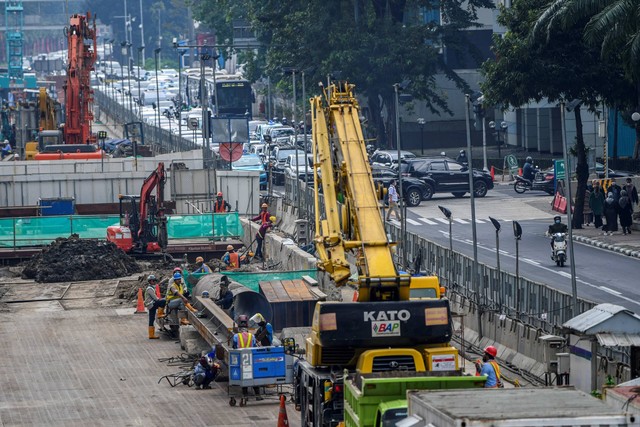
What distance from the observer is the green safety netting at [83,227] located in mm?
51125

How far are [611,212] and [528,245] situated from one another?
300 centimetres

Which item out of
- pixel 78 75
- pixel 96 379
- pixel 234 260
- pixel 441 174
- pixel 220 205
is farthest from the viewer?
pixel 78 75

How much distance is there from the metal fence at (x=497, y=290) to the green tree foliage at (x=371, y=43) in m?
38.4

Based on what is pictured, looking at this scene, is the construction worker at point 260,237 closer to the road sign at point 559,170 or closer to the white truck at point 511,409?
the road sign at point 559,170

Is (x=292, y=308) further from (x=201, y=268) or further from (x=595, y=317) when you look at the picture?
(x=595, y=317)

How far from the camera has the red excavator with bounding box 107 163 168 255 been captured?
50531mm

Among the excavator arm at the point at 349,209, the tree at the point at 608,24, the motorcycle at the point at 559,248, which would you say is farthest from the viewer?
the tree at the point at 608,24

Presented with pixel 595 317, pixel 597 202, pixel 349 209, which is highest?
pixel 349 209

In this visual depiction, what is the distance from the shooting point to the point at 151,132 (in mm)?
102188

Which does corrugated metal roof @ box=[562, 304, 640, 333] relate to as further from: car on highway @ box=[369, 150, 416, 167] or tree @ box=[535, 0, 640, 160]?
car on highway @ box=[369, 150, 416, 167]

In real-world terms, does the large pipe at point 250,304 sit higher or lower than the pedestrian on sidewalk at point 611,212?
lower

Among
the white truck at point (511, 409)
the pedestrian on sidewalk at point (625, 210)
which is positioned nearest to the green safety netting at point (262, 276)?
the pedestrian on sidewalk at point (625, 210)

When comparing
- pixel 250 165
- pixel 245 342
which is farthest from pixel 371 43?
pixel 245 342

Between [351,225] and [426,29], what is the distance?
54.8 meters
